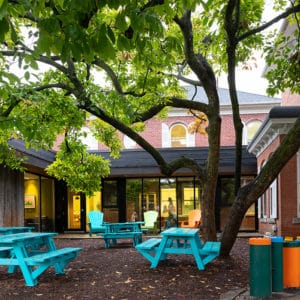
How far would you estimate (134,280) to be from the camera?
26.5ft

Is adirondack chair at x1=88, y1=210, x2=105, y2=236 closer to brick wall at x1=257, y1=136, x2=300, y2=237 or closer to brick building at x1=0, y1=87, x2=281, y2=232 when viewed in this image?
brick building at x1=0, y1=87, x2=281, y2=232

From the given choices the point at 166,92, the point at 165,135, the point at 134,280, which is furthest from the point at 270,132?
the point at 165,135

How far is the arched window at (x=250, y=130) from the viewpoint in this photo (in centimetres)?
2761

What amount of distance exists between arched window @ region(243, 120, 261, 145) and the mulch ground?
17.6 meters

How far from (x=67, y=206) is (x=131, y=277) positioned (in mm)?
14238

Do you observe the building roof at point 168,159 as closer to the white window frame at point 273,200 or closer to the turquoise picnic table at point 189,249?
the white window frame at point 273,200

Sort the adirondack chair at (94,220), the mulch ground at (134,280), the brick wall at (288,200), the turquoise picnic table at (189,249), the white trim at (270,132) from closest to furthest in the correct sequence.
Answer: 1. the mulch ground at (134,280)
2. the turquoise picnic table at (189,249)
3. the white trim at (270,132)
4. the brick wall at (288,200)
5. the adirondack chair at (94,220)

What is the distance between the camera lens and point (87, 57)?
4023 millimetres

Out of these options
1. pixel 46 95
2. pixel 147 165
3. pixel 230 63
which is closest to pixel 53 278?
pixel 46 95

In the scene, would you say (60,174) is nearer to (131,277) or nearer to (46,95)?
(46,95)

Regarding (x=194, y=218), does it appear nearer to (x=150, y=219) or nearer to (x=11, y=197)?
(x=150, y=219)

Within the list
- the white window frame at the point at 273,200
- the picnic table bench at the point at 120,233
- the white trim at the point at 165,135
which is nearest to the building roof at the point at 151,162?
the white window frame at the point at 273,200

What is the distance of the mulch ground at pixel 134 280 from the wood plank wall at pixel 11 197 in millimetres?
5009

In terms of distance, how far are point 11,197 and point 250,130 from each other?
53.7 ft
